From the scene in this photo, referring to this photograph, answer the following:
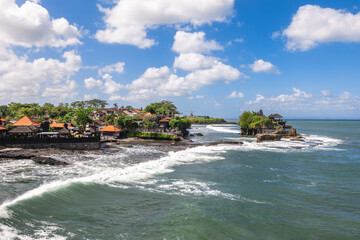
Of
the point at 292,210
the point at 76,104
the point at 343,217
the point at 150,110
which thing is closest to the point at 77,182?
the point at 292,210

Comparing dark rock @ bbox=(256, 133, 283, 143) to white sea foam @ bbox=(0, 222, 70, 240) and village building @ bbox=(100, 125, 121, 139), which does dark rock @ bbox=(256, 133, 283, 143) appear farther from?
white sea foam @ bbox=(0, 222, 70, 240)

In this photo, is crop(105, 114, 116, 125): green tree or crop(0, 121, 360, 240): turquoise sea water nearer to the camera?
crop(0, 121, 360, 240): turquoise sea water

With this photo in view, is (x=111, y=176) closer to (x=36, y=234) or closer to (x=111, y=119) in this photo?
(x=36, y=234)

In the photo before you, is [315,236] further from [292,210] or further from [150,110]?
[150,110]

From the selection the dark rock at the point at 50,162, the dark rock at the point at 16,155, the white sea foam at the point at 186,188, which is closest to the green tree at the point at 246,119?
the white sea foam at the point at 186,188

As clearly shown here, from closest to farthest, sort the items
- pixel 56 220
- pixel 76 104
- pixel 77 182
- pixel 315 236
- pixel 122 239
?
pixel 122 239
pixel 315 236
pixel 56 220
pixel 77 182
pixel 76 104

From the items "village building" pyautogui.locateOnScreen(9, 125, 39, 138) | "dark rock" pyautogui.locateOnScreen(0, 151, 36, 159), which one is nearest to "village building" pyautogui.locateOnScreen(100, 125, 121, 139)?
"village building" pyautogui.locateOnScreen(9, 125, 39, 138)
